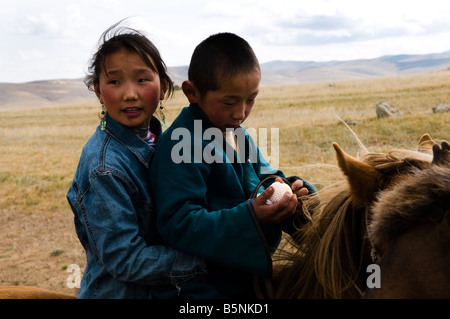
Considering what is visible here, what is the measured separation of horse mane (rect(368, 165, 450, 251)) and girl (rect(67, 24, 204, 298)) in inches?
35.1

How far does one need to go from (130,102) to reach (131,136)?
183 millimetres

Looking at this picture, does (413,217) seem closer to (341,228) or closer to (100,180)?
(341,228)

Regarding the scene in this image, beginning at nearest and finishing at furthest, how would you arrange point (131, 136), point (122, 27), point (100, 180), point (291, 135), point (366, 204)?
point (366, 204), point (100, 180), point (131, 136), point (122, 27), point (291, 135)

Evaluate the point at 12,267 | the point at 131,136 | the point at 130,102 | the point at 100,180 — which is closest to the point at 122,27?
the point at 130,102

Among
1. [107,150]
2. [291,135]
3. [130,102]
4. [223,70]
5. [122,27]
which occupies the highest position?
[122,27]

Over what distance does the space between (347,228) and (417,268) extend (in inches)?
20.5

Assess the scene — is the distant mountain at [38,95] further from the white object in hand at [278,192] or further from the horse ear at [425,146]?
the horse ear at [425,146]

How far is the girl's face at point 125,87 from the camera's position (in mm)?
2324

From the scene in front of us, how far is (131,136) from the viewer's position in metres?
2.31

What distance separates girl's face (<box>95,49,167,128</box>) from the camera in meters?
2.32

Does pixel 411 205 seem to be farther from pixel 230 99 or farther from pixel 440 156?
pixel 230 99

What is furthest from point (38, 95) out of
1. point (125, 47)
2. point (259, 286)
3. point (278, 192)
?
point (278, 192)

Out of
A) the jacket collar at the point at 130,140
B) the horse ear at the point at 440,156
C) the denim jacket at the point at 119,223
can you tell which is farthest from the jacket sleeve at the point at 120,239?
the horse ear at the point at 440,156
